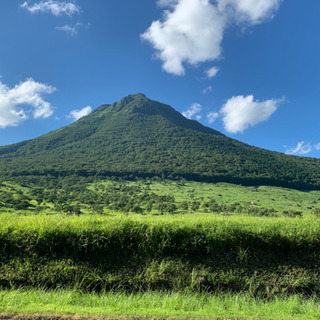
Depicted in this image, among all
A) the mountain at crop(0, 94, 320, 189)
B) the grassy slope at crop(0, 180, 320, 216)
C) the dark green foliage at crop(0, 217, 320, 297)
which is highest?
the mountain at crop(0, 94, 320, 189)

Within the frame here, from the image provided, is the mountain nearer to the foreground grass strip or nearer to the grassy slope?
the grassy slope

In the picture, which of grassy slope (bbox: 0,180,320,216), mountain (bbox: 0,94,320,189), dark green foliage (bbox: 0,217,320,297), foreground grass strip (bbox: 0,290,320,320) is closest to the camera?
foreground grass strip (bbox: 0,290,320,320)

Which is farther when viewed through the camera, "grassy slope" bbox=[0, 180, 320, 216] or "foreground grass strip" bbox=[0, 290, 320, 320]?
"grassy slope" bbox=[0, 180, 320, 216]

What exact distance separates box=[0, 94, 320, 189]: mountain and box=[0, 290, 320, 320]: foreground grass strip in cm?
10291

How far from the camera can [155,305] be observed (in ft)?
15.5

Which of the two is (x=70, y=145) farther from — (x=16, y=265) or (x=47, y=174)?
(x=16, y=265)

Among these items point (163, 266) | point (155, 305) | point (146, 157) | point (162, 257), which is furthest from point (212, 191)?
point (155, 305)

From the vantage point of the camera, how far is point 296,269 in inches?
237

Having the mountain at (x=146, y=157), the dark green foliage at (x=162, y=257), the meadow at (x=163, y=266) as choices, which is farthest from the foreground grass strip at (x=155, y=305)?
the mountain at (x=146, y=157)

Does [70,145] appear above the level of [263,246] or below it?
above

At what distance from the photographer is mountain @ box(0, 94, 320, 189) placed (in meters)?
110

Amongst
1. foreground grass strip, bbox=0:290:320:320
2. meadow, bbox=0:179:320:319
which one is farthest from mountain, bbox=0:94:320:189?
foreground grass strip, bbox=0:290:320:320

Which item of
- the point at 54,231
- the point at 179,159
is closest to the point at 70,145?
the point at 179,159

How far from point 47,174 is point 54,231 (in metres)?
102
